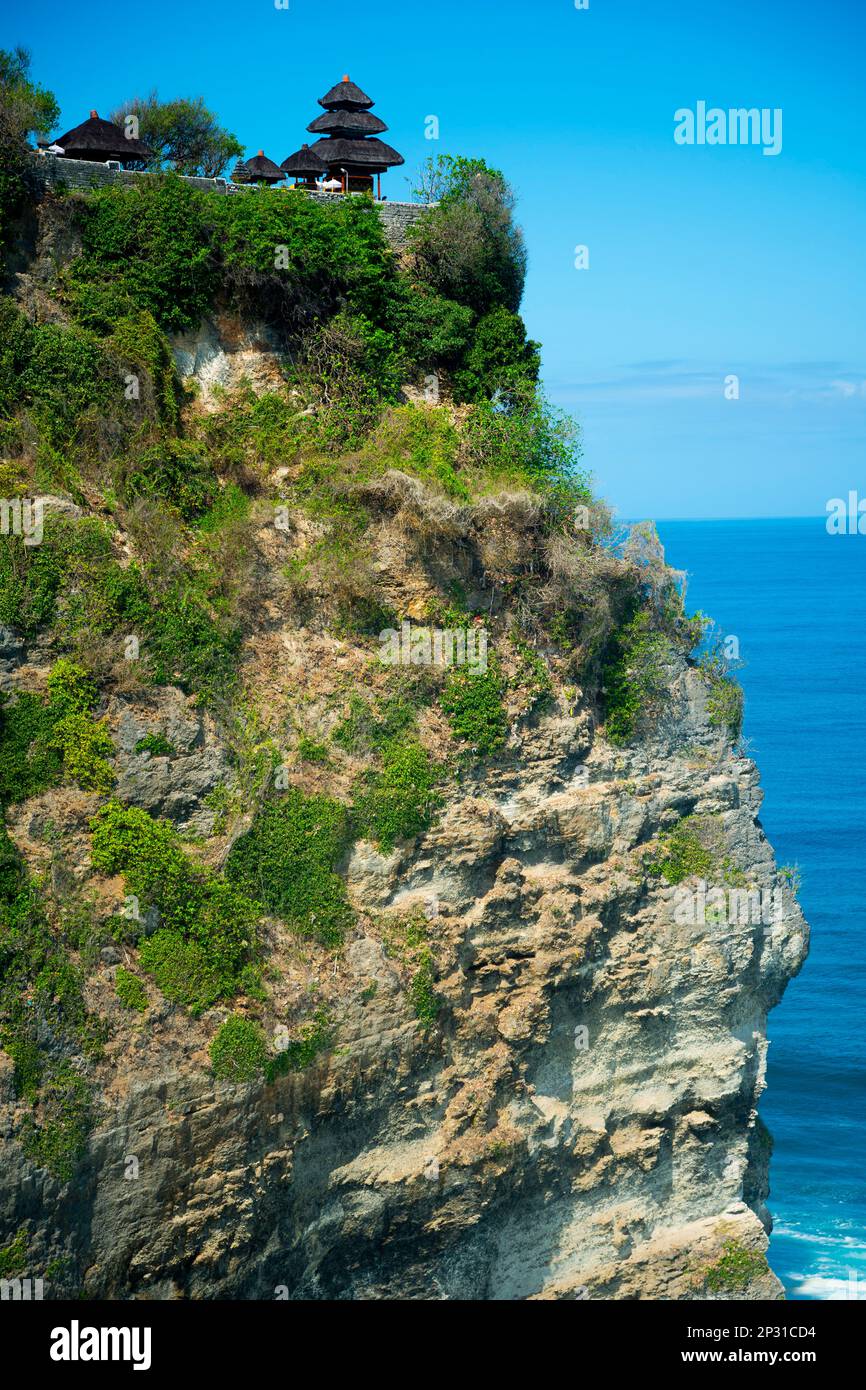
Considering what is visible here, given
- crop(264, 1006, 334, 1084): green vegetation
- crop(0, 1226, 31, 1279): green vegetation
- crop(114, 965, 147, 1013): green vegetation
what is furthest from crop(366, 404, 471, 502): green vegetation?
crop(0, 1226, 31, 1279): green vegetation

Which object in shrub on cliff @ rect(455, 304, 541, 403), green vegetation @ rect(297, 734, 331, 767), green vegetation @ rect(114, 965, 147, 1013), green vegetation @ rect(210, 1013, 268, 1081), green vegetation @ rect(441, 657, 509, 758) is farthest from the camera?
shrub on cliff @ rect(455, 304, 541, 403)

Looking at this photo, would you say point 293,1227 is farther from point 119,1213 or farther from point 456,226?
point 456,226

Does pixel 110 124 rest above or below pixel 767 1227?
above

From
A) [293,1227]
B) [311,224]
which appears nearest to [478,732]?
[293,1227]

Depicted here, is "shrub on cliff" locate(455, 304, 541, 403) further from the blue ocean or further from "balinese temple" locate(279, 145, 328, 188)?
the blue ocean

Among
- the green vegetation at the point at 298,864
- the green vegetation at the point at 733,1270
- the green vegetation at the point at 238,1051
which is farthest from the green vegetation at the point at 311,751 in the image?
the green vegetation at the point at 733,1270

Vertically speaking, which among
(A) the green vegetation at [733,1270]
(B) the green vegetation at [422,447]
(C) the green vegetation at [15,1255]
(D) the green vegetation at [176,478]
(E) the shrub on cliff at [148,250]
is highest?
(E) the shrub on cliff at [148,250]

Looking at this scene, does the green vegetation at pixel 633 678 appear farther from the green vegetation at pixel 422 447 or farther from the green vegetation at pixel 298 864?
the green vegetation at pixel 298 864
